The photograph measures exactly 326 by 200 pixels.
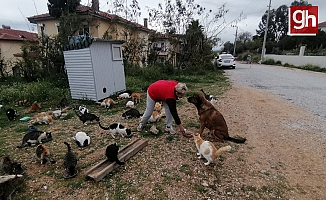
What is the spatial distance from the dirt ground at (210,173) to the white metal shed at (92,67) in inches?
101

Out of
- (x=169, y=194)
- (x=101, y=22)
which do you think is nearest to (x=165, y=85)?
(x=169, y=194)

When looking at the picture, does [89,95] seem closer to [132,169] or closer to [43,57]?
[132,169]

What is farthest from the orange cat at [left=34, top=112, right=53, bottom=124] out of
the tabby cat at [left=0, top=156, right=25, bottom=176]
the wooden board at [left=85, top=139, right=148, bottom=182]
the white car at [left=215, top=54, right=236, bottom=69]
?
the white car at [left=215, top=54, right=236, bottom=69]

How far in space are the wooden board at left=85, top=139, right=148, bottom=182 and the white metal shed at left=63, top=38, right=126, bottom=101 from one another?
3736 mm

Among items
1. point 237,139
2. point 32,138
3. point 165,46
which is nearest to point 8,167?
point 32,138

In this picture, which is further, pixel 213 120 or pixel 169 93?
pixel 213 120

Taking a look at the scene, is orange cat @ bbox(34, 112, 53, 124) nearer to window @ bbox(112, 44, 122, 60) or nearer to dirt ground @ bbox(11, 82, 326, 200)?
dirt ground @ bbox(11, 82, 326, 200)

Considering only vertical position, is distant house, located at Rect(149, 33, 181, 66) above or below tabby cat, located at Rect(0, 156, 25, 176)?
above

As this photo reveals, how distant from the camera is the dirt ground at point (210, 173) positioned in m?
2.44

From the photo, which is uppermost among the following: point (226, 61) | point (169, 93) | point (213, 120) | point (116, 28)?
point (116, 28)

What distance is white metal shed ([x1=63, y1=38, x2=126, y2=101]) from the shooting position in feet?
20.3

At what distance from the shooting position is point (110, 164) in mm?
2820

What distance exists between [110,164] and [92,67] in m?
4.23

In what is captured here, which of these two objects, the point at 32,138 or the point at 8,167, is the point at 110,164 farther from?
the point at 32,138
